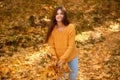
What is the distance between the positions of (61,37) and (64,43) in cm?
12

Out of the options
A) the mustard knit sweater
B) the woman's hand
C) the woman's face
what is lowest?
the woman's hand

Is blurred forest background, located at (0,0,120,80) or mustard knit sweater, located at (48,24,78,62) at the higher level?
mustard knit sweater, located at (48,24,78,62)

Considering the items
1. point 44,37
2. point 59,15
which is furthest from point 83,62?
point 59,15

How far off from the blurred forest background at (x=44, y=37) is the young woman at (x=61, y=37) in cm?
250

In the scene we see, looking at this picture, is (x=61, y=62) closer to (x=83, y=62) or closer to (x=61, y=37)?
(x=61, y=37)

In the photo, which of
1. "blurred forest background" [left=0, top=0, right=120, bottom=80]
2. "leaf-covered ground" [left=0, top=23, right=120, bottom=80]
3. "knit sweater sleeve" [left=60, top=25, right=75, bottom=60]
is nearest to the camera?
"knit sweater sleeve" [left=60, top=25, right=75, bottom=60]

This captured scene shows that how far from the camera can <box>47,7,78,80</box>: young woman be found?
14.1 ft

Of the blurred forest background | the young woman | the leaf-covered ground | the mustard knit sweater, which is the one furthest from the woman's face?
the blurred forest background

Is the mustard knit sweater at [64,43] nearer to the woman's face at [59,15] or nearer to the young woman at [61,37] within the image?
the young woman at [61,37]

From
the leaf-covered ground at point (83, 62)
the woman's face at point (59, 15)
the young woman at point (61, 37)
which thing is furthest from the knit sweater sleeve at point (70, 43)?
the leaf-covered ground at point (83, 62)

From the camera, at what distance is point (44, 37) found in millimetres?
9695

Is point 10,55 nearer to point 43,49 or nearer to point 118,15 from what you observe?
point 43,49

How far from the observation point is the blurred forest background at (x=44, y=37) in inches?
286

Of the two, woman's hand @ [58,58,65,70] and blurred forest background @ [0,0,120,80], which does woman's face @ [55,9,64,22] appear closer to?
woman's hand @ [58,58,65,70]
